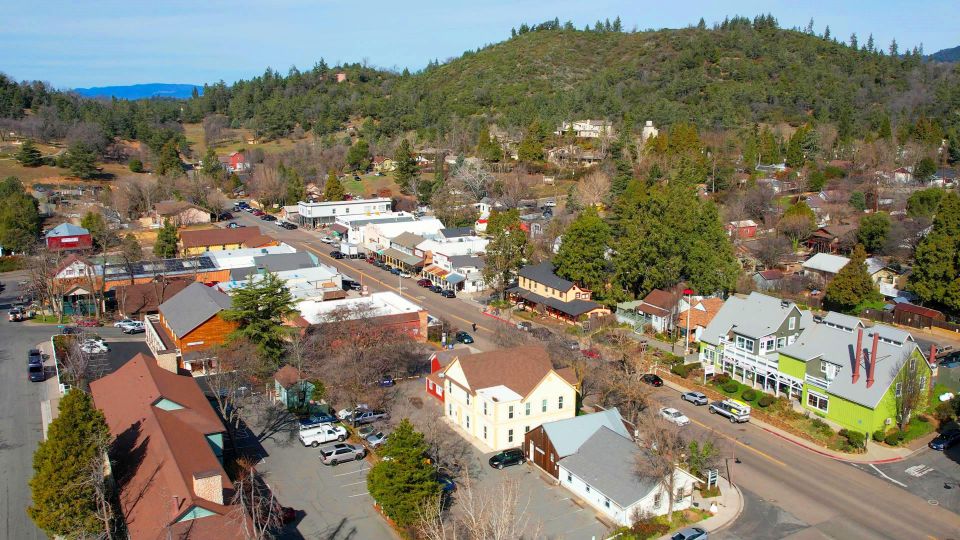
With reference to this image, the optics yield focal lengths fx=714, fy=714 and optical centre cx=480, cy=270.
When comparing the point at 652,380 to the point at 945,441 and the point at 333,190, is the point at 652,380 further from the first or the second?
the point at 333,190

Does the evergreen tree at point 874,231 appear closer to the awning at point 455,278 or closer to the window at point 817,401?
the window at point 817,401

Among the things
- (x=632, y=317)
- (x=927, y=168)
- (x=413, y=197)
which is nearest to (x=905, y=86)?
(x=927, y=168)

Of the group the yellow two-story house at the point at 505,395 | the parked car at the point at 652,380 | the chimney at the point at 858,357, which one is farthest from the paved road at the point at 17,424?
the chimney at the point at 858,357

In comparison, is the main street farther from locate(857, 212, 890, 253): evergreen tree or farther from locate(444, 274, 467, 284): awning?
locate(857, 212, 890, 253): evergreen tree

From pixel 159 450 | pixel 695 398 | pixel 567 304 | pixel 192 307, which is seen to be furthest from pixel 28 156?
pixel 695 398

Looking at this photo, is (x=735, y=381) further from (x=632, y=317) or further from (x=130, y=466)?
(x=130, y=466)
